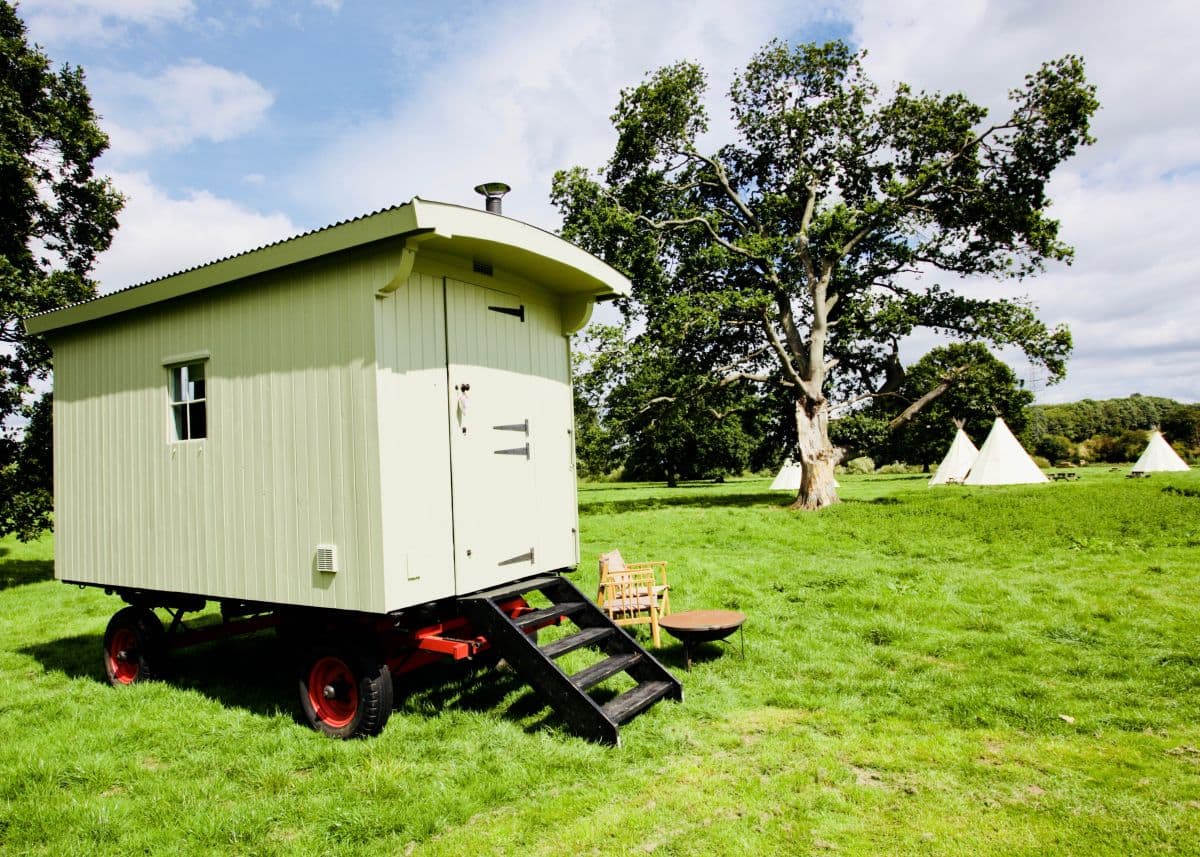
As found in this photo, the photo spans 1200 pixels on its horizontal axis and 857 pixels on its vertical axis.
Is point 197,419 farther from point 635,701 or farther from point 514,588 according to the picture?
point 635,701

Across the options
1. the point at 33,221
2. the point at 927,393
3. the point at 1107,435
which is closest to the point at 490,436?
the point at 33,221

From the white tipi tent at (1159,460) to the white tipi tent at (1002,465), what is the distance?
920 centimetres

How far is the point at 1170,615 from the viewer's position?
25.9 ft

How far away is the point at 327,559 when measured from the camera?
5508 millimetres

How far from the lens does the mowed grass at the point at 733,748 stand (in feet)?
A: 13.1

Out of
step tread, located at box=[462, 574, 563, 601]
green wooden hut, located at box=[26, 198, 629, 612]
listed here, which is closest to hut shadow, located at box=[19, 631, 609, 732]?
step tread, located at box=[462, 574, 563, 601]

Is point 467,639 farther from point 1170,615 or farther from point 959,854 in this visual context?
point 1170,615

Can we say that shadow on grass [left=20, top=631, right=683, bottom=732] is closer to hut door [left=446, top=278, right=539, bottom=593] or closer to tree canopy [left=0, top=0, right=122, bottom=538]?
hut door [left=446, top=278, right=539, bottom=593]

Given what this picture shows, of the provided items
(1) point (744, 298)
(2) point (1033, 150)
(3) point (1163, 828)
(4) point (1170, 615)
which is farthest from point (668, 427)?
(3) point (1163, 828)

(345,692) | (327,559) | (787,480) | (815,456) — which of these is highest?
(815,456)

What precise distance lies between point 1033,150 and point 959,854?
22.5 meters

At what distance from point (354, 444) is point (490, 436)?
4.01 feet

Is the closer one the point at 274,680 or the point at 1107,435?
the point at 274,680

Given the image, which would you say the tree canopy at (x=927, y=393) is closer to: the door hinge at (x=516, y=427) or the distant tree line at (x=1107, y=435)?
the door hinge at (x=516, y=427)
